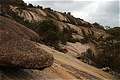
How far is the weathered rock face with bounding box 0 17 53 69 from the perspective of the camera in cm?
1833

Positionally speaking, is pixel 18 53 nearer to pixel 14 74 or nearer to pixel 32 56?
pixel 32 56

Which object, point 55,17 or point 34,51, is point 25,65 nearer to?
point 34,51

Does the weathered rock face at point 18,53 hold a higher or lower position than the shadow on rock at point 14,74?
higher

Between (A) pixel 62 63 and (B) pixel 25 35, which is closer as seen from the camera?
(B) pixel 25 35

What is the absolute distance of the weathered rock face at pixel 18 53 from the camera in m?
18.3

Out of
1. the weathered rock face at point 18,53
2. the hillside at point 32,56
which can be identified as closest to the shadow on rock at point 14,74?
the hillside at point 32,56

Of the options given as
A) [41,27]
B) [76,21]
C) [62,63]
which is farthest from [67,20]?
[62,63]

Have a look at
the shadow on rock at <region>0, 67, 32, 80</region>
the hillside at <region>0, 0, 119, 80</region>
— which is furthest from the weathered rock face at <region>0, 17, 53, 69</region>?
the shadow on rock at <region>0, 67, 32, 80</region>

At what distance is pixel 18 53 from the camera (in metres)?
18.7

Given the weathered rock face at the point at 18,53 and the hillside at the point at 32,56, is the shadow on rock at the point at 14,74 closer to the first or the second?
the hillside at the point at 32,56

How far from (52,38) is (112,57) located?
695cm

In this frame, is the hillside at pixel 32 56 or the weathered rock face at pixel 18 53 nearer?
the weathered rock face at pixel 18 53

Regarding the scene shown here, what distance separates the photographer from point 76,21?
213 feet

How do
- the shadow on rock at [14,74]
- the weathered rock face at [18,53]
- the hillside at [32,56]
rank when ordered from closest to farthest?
the weathered rock face at [18,53]
the hillside at [32,56]
the shadow on rock at [14,74]
